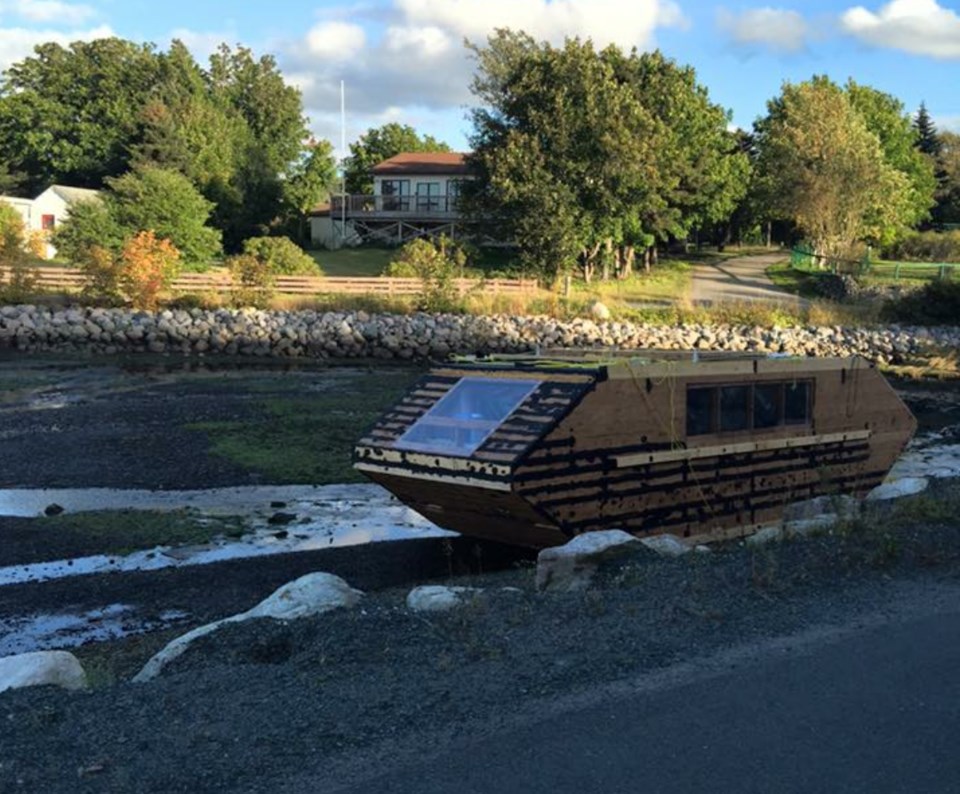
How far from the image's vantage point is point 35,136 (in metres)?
80.0

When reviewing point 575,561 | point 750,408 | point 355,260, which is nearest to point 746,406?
point 750,408

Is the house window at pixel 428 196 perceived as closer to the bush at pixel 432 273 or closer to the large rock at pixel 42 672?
the bush at pixel 432 273

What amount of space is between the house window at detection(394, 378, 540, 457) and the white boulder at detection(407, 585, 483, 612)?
11.4 ft

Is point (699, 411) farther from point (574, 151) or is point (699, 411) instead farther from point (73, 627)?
point (574, 151)

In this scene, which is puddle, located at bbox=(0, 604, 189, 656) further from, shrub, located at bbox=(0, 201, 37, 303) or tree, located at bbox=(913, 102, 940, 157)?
tree, located at bbox=(913, 102, 940, 157)

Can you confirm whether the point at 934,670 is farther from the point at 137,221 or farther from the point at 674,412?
the point at 137,221

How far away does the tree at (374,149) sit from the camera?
82625 millimetres

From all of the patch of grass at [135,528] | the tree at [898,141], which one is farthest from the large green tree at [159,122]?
the patch of grass at [135,528]

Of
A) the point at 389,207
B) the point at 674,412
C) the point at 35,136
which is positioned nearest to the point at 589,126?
the point at 389,207

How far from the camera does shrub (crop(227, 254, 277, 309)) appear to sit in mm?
41969

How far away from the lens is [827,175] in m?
56.0

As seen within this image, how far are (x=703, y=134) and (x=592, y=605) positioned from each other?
5688cm

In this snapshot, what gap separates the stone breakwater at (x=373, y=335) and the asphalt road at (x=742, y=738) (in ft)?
99.6

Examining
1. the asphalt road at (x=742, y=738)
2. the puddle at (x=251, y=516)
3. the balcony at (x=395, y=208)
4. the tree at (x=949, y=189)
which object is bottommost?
the puddle at (x=251, y=516)
